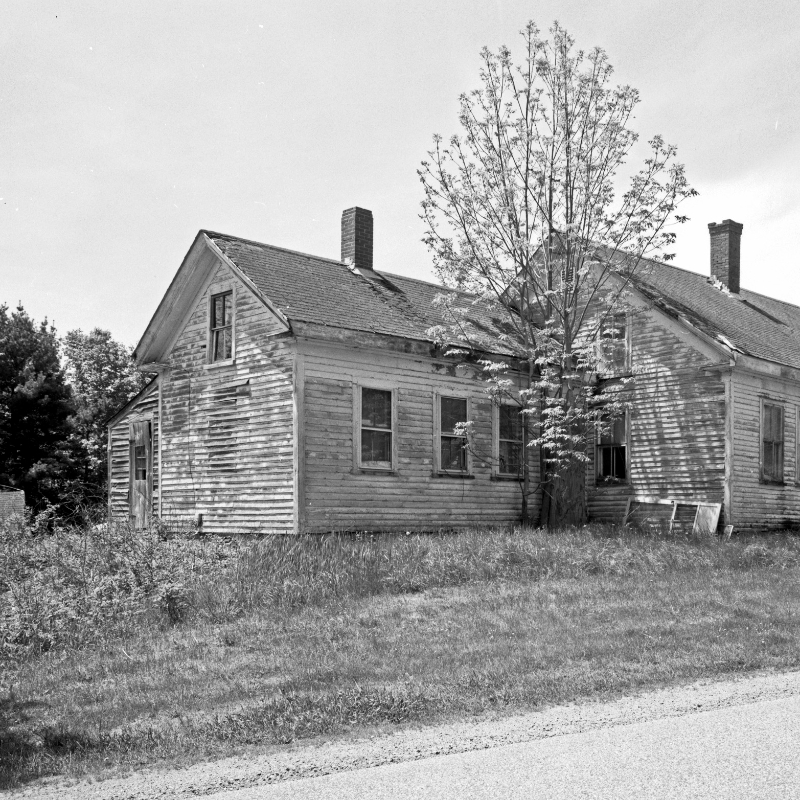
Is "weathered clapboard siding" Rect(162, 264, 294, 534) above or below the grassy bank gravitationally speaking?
above

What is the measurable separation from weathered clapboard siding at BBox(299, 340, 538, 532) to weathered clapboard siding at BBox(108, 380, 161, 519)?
6860 millimetres

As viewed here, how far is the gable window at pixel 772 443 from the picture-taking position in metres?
22.1

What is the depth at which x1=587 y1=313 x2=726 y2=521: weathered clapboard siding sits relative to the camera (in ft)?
68.7

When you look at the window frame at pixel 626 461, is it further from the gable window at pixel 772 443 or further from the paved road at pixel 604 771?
the paved road at pixel 604 771

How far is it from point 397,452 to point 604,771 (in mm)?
13907

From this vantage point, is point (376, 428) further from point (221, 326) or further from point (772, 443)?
point (772, 443)

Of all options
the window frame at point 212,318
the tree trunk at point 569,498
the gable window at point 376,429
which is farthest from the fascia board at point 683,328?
the window frame at point 212,318

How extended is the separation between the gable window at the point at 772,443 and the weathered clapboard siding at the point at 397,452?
574 cm

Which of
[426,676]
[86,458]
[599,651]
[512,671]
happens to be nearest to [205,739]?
[426,676]

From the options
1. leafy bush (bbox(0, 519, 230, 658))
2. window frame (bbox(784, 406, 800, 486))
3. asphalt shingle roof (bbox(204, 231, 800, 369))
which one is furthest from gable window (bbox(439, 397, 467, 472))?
window frame (bbox(784, 406, 800, 486))

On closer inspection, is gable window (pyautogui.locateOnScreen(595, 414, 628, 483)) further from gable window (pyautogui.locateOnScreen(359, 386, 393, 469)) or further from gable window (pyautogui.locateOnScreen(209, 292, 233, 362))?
gable window (pyautogui.locateOnScreen(209, 292, 233, 362))

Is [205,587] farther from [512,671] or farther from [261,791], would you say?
[261,791]

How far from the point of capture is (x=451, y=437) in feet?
67.7

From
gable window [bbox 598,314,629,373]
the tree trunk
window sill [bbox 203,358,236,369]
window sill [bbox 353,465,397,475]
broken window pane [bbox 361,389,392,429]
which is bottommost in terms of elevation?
the tree trunk
